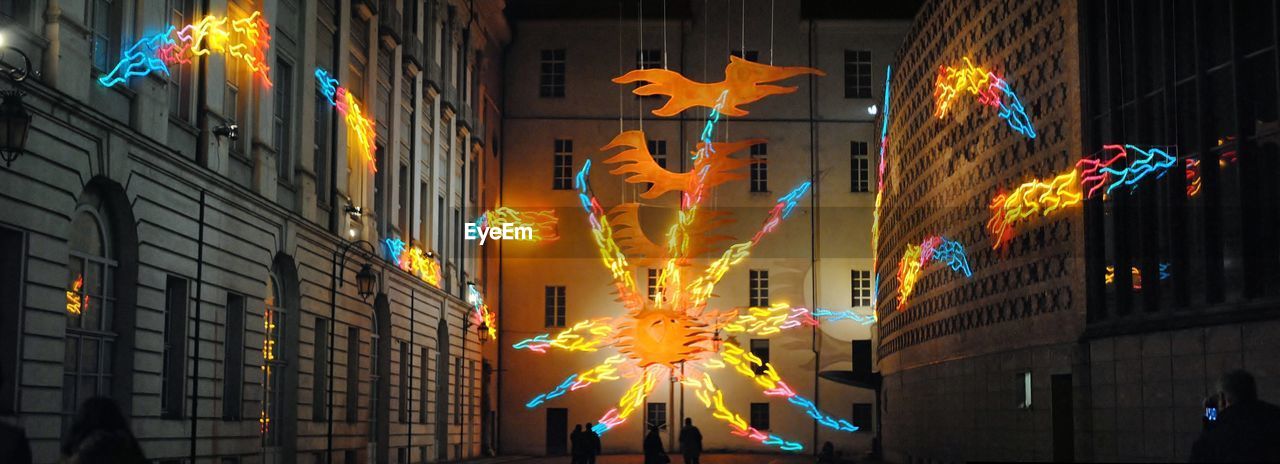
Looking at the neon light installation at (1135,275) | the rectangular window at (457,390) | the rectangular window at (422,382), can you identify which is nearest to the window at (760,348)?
the rectangular window at (457,390)

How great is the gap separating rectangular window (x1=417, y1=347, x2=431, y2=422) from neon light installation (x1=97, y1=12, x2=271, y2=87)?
15.2 meters

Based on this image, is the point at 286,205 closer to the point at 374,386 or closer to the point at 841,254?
the point at 374,386

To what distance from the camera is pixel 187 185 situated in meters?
22.5

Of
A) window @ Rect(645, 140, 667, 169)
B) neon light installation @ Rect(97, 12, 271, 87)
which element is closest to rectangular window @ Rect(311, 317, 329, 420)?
neon light installation @ Rect(97, 12, 271, 87)

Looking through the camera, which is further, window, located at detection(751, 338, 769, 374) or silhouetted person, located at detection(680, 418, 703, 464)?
window, located at detection(751, 338, 769, 374)

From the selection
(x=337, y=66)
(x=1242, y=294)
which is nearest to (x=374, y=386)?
(x=337, y=66)

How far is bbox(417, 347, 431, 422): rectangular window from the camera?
40.2 metres

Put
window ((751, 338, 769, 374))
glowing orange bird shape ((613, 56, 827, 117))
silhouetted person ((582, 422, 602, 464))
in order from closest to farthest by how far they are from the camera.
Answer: glowing orange bird shape ((613, 56, 827, 117))
silhouetted person ((582, 422, 602, 464))
window ((751, 338, 769, 374))

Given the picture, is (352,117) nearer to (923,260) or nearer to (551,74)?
(923,260)

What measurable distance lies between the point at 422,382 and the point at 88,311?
69.3 ft

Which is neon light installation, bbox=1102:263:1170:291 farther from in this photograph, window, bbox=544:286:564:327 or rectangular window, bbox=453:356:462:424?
window, bbox=544:286:564:327

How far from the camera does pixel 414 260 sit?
39.1 meters

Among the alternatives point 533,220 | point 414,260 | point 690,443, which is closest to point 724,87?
point 690,443

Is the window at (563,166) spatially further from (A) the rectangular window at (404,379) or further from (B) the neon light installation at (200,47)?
(B) the neon light installation at (200,47)
